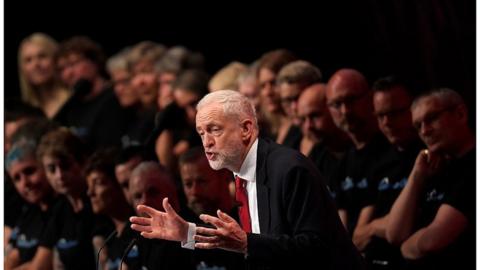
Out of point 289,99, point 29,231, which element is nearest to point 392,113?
point 289,99

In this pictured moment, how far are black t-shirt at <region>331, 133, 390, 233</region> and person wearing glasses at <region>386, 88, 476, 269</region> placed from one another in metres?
0.30

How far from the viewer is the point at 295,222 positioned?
4.55 meters

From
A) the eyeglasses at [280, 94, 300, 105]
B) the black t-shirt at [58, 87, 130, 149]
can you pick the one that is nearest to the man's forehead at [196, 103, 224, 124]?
the eyeglasses at [280, 94, 300, 105]

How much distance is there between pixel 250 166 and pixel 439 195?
1357 millimetres

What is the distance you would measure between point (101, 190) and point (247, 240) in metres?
2.41

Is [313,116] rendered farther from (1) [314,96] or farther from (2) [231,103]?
(2) [231,103]

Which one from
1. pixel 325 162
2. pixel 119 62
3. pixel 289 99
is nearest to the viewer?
pixel 325 162

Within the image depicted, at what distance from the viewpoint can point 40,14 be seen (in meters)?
10.4

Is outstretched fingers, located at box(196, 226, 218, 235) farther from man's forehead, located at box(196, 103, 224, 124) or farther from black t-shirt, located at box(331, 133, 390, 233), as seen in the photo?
black t-shirt, located at box(331, 133, 390, 233)

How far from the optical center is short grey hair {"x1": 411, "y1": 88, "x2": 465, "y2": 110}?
5797mm

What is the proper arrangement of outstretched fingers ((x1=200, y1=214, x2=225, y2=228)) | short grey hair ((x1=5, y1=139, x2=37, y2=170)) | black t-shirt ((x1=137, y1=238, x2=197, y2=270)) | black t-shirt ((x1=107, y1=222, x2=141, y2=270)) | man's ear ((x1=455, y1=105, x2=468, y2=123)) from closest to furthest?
1. outstretched fingers ((x1=200, y1=214, x2=225, y2=228))
2. man's ear ((x1=455, y1=105, x2=468, y2=123))
3. black t-shirt ((x1=137, y1=238, x2=197, y2=270))
4. black t-shirt ((x1=107, y1=222, x2=141, y2=270))
5. short grey hair ((x1=5, y1=139, x2=37, y2=170))

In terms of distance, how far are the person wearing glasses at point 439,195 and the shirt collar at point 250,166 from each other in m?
1.27

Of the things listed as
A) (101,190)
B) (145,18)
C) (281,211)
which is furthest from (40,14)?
(281,211)

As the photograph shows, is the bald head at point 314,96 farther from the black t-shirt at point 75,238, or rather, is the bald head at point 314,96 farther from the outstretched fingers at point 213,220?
the outstretched fingers at point 213,220
